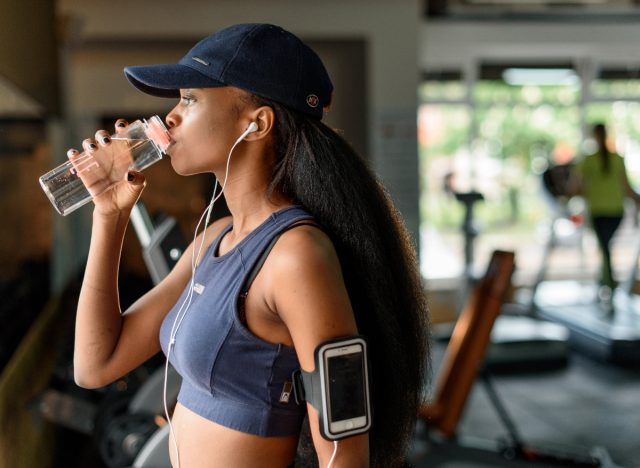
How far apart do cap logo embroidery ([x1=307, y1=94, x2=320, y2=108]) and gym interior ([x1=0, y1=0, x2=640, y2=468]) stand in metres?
0.53

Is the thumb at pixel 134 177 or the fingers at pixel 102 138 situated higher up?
the fingers at pixel 102 138

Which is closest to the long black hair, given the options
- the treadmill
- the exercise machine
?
the exercise machine

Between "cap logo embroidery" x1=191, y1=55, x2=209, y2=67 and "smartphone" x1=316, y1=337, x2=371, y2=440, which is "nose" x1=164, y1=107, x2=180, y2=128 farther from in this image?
"smartphone" x1=316, y1=337, x2=371, y2=440

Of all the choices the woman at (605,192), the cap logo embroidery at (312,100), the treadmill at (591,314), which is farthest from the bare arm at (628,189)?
the cap logo embroidery at (312,100)

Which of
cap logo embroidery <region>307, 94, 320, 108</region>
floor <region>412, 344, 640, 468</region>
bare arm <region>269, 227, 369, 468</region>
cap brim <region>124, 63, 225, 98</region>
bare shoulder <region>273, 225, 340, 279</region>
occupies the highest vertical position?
cap brim <region>124, 63, 225, 98</region>

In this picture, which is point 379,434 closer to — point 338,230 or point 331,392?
point 331,392

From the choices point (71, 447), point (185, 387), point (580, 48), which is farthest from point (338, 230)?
point (580, 48)

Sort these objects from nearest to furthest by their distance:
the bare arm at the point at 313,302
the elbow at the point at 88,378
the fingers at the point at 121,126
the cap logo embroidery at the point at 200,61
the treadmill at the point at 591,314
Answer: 1. the bare arm at the point at 313,302
2. the cap logo embroidery at the point at 200,61
3. the fingers at the point at 121,126
4. the elbow at the point at 88,378
5. the treadmill at the point at 591,314

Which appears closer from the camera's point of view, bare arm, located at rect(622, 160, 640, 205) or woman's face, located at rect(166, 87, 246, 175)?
woman's face, located at rect(166, 87, 246, 175)

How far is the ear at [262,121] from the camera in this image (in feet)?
3.64

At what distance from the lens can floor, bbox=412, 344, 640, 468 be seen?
3.46 metres

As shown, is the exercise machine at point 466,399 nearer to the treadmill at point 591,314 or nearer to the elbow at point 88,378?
the elbow at point 88,378

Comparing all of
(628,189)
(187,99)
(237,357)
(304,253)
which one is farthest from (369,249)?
(628,189)

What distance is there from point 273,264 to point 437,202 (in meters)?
7.86
